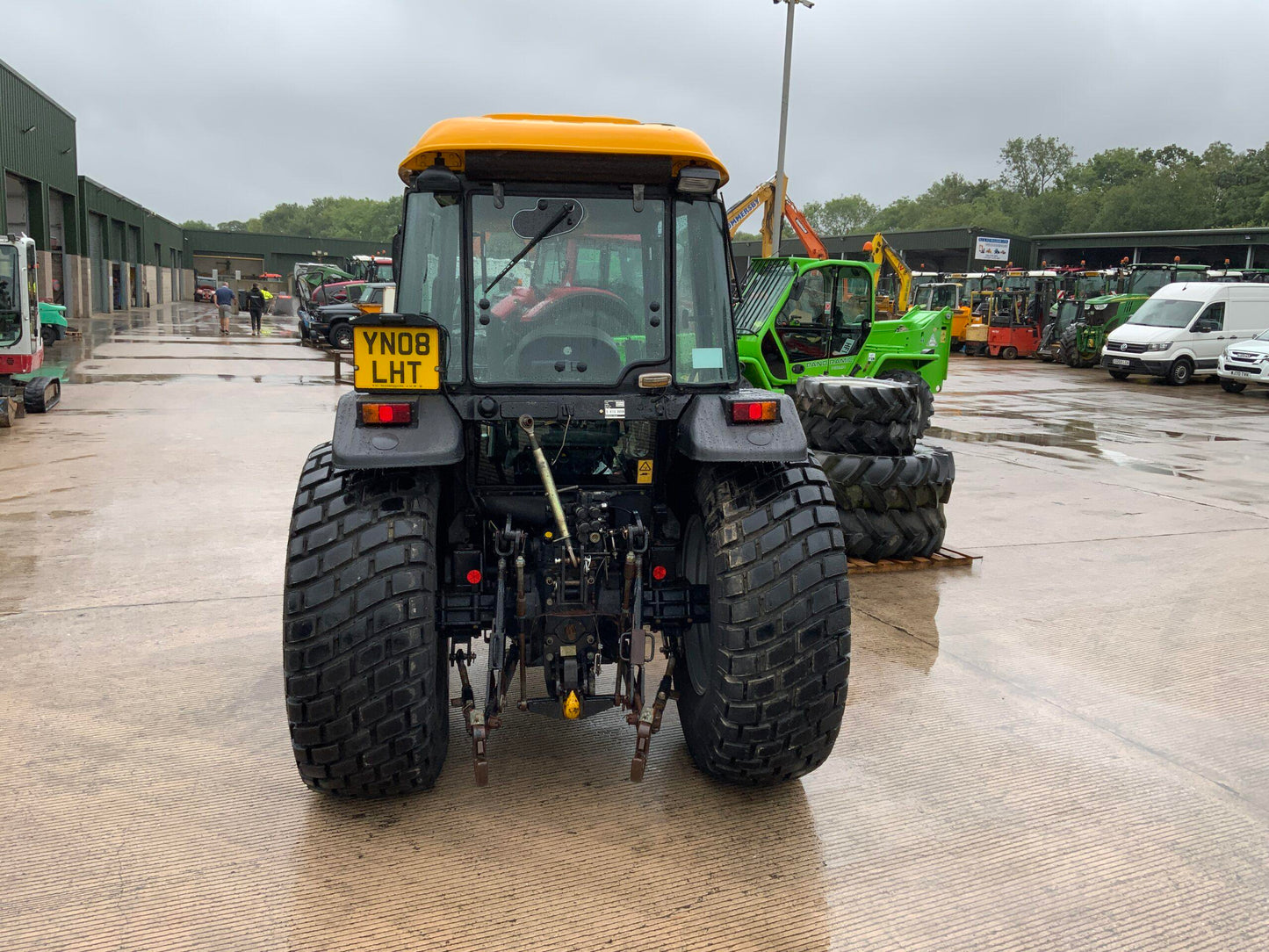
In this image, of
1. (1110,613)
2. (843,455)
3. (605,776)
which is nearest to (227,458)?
(843,455)

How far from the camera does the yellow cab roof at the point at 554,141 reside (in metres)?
3.08

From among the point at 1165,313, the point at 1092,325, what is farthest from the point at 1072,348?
the point at 1165,313

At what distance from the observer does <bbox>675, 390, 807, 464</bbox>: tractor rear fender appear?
3.21 meters

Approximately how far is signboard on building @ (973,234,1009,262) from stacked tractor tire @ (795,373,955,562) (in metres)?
39.4

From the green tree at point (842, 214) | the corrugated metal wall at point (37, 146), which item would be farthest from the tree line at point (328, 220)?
the corrugated metal wall at point (37, 146)

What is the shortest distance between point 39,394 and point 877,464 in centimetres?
1080

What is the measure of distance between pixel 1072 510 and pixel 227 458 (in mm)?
7972

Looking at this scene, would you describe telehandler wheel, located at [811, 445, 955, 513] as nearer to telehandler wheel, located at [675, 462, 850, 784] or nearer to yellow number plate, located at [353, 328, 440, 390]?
telehandler wheel, located at [675, 462, 850, 784]

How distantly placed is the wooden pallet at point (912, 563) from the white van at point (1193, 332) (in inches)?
729

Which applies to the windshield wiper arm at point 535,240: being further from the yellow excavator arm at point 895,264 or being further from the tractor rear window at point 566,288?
the yellow excavator arm at point 895,264

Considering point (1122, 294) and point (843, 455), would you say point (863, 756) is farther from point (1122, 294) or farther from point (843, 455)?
point (1122, 294)

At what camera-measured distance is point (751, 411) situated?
3309 millimetres

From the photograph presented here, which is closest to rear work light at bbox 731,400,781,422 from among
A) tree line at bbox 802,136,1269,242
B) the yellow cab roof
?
the yellow cab roof

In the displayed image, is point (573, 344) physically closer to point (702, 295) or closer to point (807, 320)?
point (702, 295)
